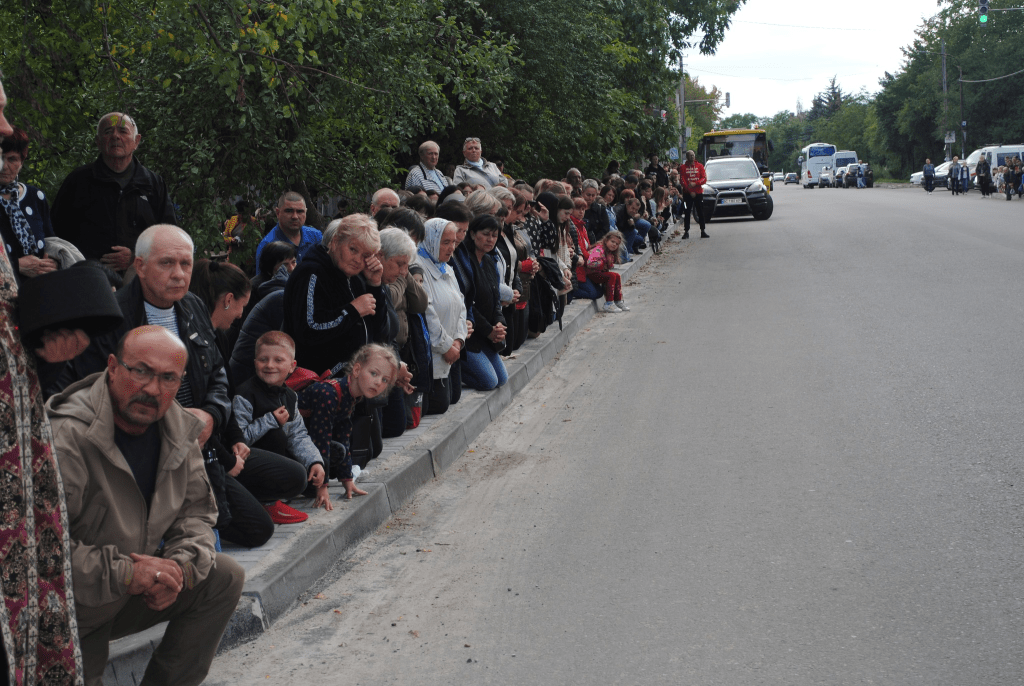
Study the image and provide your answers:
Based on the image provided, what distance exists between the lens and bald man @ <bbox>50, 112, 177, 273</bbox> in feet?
21.2

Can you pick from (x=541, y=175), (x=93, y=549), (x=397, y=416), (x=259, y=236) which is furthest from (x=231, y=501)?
(x=541, y=175)

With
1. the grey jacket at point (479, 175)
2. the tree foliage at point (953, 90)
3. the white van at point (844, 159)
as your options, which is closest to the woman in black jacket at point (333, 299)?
the grey jacket at point (479, 175)

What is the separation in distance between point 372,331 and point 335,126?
16.2ft

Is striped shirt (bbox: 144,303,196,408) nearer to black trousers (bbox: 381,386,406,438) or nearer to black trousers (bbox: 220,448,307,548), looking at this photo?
black trousers (bbox: 220,448,307,548)

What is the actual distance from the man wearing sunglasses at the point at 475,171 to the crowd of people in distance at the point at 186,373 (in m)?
2.78

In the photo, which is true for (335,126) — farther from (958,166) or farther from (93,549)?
(958,166)

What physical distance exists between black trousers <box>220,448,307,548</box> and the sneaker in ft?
0.15

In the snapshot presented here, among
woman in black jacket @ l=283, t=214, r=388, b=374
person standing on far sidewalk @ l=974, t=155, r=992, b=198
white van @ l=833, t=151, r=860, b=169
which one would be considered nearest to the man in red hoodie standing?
person standing on far sidewalk @ l=974, t=155, r=992, b=198

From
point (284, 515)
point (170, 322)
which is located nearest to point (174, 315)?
point (170, 322)

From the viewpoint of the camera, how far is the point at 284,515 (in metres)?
5.15

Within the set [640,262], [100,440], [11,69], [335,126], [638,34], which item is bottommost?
[640,262]

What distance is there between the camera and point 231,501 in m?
4.75

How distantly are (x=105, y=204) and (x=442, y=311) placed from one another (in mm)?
2517

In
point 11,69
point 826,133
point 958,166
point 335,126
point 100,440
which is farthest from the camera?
point 826,133
